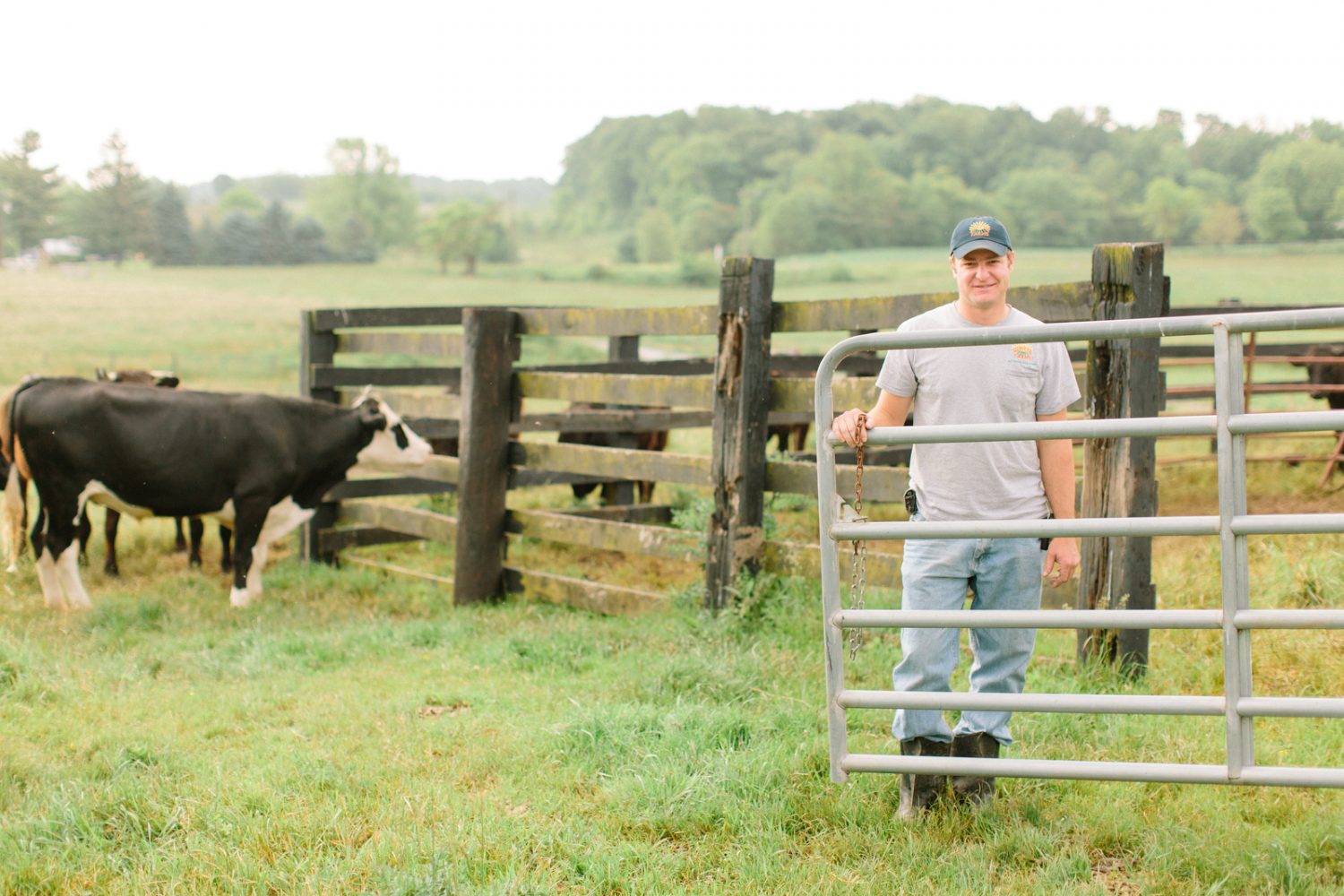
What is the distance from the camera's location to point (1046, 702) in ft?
9.75

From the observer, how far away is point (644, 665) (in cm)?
525

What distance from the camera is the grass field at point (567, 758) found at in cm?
322

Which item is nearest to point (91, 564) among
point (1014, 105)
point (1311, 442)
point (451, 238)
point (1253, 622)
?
point (1253, 622)

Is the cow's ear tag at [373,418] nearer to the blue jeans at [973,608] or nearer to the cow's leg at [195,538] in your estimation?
the cow's leg at [195,538]

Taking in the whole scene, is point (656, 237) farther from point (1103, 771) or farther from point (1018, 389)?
point (1103, 771)

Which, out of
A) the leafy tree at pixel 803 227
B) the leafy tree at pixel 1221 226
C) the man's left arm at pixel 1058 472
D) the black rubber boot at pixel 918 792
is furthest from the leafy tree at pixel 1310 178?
the black rubber boot at pixel 918 792

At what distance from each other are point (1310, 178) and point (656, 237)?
43632 millimetres

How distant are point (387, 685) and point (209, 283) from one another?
51745 millimetres

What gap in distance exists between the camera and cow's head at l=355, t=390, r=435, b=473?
29.1ft

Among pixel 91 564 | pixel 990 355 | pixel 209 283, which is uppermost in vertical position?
pixel 209 283

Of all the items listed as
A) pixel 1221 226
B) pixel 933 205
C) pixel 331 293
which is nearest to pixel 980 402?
pixel 331 293

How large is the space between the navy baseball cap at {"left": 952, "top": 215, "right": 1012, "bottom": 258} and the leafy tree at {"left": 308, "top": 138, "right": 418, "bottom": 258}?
255 ft

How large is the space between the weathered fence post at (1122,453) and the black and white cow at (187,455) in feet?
18.5

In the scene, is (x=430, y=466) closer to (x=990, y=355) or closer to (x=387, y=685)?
(x=387, y=685)
